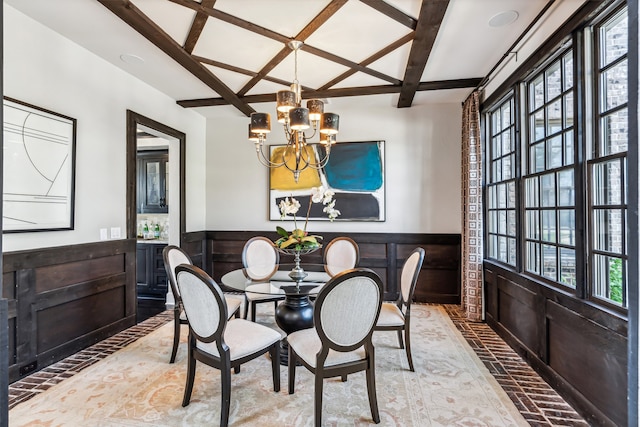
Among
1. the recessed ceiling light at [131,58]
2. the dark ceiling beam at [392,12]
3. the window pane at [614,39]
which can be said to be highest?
the recessed ceiling light at [131,58]

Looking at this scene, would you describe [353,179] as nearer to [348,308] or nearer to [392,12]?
[392,12]

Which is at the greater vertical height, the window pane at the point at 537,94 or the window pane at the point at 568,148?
the window pane at the point at 537,94

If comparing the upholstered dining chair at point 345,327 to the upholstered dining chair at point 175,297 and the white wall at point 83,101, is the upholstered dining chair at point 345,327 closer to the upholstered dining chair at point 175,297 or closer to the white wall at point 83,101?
the upholstered dining chair at point 175,297

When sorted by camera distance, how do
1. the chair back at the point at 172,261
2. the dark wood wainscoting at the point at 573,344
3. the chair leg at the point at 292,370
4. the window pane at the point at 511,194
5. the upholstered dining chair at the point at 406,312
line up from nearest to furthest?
the dark wood wainscoting at the point at 573,344
the chair leg at the point at 292,370
the upholstered dining chair at the point at 406,312
the chair back at the point at 172,261
the window pane at the point at 511,194

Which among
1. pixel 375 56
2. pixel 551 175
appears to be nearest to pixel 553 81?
pixel 551 175

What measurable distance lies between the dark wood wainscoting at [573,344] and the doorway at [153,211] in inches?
156

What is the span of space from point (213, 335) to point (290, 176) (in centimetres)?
330

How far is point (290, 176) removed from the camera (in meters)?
5.03

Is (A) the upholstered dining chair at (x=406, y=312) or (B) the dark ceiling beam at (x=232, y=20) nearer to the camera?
(B) the dark ceiling beam at (x=232, y=20)

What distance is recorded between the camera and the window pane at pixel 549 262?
8.39ft

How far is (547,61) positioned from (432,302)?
3167mm

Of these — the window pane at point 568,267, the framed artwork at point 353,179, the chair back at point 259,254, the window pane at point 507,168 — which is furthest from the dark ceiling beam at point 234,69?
the window pane at point 568,267

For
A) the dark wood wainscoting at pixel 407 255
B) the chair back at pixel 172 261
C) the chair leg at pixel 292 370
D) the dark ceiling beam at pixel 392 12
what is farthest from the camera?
the dark wood wainscoting at pixel 407 255

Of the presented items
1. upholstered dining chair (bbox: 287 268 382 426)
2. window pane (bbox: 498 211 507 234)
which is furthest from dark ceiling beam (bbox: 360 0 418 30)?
window pane (bbox: 498 211 507 234)
